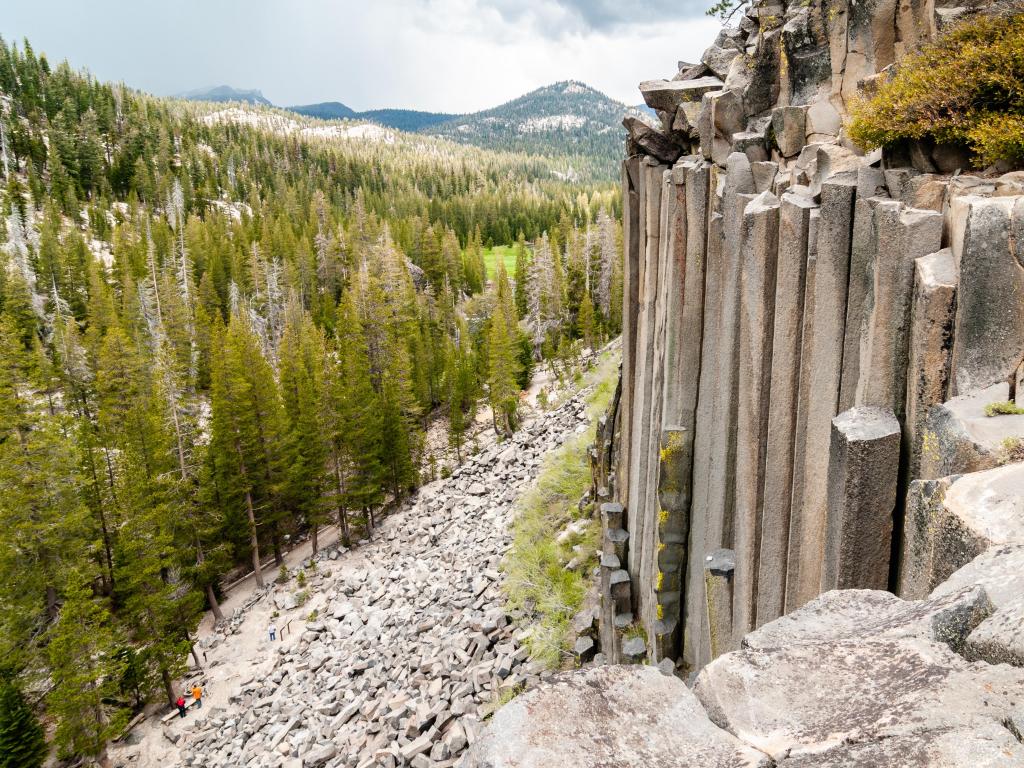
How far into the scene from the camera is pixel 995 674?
10.2ft

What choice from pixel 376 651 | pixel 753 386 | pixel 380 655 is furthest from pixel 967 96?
pixel 376 651

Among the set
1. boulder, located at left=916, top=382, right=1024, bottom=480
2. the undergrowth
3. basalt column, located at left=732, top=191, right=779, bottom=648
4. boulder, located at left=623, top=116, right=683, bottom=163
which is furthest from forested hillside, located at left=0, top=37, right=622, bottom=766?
boulder, located at left=916, top=382, right=1024, bottom=480

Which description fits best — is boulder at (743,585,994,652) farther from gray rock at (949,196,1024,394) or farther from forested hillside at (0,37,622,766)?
forested hillside at (0,37,622,766)

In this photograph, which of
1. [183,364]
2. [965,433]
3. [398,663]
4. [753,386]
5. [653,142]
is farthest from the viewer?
[183,364]

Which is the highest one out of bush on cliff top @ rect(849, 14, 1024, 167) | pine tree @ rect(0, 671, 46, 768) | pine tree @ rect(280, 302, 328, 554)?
bush on cliff top @ rect(849, 14, 1024, 167)

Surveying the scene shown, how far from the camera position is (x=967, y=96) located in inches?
A: 253

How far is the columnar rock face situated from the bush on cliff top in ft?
1.08

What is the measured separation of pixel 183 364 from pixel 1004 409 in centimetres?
4534

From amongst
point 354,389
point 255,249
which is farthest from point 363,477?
point 255,249

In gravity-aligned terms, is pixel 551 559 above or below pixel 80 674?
above

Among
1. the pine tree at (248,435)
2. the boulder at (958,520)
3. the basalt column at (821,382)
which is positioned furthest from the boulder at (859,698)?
the pine tree at (248,435)

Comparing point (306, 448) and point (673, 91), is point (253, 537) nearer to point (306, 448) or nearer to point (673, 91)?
point (306, 448)

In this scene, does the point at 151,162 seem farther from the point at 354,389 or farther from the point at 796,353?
the point at 796,353

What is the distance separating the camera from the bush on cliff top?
6.10 metres
